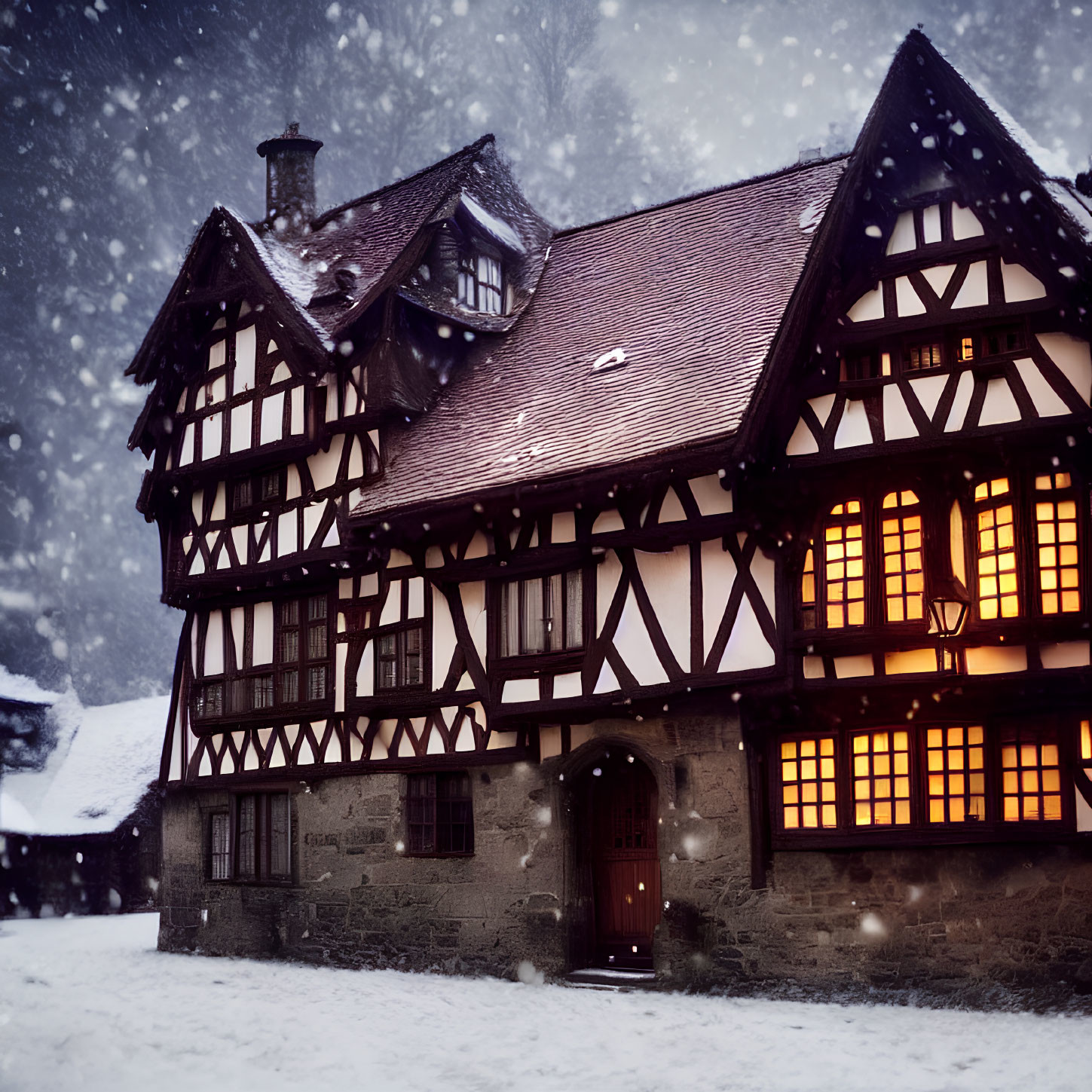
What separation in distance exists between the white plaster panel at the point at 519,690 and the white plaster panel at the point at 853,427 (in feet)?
15.7

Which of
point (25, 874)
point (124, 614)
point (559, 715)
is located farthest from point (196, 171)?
point (559, 715)

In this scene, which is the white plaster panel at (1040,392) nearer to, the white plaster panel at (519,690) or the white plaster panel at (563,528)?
the white plaster panel at (563,528)

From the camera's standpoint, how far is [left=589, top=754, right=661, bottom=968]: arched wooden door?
18.2 m

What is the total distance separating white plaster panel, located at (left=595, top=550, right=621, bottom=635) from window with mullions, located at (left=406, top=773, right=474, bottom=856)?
3260 millimetres

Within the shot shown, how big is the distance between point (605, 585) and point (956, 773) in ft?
15.2

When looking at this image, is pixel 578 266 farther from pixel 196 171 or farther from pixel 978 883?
pixel 196 171

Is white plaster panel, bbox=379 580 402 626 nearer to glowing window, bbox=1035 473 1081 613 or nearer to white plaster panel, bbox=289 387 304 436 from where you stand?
white plaster panel, bbox=289 387 304 436

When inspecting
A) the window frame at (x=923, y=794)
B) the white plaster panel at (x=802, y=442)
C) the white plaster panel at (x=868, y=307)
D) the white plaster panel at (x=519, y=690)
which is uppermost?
the white plaster panel at (x=868, y=307)

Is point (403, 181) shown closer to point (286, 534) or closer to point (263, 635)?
point (286, 534)

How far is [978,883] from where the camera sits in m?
15.0

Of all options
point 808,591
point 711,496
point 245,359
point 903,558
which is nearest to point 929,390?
point 903,558

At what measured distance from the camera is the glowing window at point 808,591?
15.9 meters

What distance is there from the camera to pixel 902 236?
15.9 m

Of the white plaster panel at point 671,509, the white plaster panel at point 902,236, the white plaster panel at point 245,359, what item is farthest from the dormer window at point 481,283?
the white plaster panel at point 902,236
